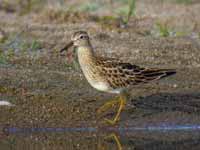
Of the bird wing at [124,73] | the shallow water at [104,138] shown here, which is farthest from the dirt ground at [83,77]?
the bird wing at [124,73]

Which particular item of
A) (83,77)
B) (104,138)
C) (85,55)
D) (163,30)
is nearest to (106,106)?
(85,55)

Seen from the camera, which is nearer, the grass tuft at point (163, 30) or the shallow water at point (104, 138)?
the shallow water at point (104, 138)

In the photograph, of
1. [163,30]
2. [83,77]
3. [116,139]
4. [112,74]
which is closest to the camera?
[116,139]

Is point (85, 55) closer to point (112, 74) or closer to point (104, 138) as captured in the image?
point (112, 74)

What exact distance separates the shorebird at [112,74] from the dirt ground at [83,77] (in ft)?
1.33

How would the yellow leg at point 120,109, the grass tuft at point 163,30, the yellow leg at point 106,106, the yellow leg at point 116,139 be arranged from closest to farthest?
the yellow leg at point 116,139
the yellow leg at point 120,109
the yellow leg at point 106,106
the grass tuft at point 163,30

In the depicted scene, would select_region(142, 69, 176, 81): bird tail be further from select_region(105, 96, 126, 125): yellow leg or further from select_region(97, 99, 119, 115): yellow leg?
select_region(97, 99, 119, 115): yellow leg

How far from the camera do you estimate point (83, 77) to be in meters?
13.3

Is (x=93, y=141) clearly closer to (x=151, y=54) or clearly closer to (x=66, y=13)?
(x=151, y=54)

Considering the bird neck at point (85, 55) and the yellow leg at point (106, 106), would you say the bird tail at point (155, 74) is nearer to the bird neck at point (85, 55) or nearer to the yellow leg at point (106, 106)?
the yellow leg at point (106, 106)

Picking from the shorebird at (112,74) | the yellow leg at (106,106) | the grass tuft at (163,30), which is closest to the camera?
the shorebird at (112,74)

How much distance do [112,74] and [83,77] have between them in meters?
1.83

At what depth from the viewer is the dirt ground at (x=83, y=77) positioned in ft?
37.9

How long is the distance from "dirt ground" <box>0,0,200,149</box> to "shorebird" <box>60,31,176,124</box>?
407 mm
